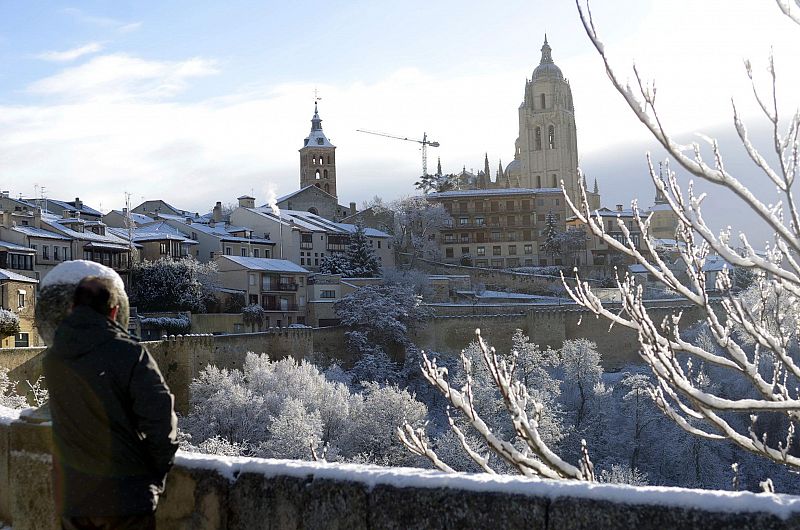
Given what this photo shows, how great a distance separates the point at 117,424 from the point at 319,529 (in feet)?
3.24

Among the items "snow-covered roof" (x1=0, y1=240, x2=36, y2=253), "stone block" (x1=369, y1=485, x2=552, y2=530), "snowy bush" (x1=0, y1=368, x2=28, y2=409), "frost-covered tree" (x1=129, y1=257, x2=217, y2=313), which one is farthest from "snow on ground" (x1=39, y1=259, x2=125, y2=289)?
"frost-covered tree" (x1=129, y1=257, x2=217, y2=313)

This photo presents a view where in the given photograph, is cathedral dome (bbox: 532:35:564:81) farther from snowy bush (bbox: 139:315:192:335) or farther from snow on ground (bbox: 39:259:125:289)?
snow on ground (bbox: 39:259:125:289)

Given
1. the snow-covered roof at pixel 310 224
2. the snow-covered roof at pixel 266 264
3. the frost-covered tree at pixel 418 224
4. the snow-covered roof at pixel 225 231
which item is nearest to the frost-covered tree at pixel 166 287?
the snow-covered roof at pixel 266 264

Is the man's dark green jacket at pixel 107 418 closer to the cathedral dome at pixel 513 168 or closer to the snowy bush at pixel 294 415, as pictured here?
the snowy bush at pixel 294 415

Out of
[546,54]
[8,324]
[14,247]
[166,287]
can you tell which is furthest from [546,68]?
[8,324]

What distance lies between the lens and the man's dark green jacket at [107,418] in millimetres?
3426

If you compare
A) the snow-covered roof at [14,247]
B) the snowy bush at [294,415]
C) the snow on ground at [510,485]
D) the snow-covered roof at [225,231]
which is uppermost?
the snow-covered roof at [225,231]

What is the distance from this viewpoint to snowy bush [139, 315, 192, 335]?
42.8 meters

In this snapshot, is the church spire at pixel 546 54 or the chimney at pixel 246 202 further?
the church spire at pixel 546 54

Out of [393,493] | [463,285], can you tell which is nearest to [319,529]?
[393,493]

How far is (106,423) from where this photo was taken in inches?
136

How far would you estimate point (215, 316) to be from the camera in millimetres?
46562

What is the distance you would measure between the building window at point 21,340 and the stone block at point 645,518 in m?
37.5

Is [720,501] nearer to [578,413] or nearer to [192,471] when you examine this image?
[192,471]
